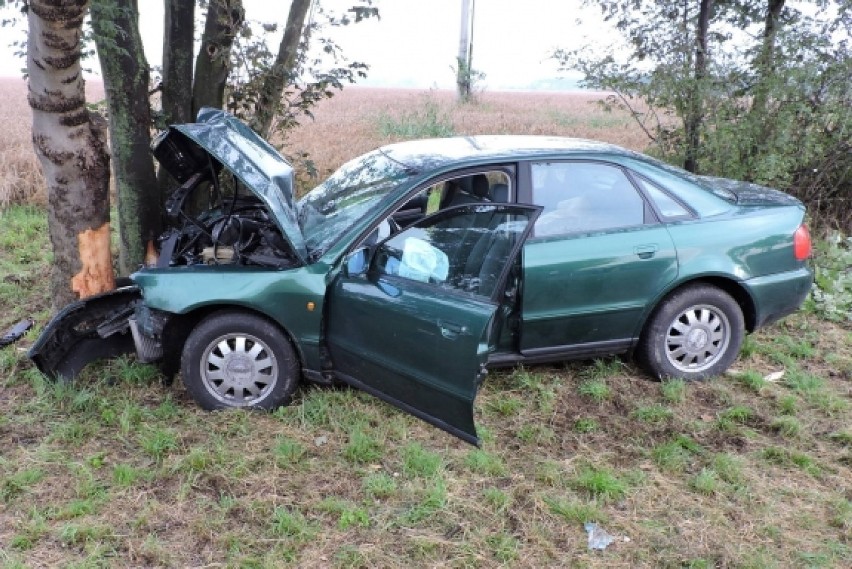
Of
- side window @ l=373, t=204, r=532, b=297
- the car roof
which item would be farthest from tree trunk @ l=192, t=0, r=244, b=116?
side window @ l=373, t=204, r=532, b=297

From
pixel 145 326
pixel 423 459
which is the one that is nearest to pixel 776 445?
pixel 423 459

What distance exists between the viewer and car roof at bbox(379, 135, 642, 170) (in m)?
4.36

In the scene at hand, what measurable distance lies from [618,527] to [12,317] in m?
4.87

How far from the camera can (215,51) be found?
620 cm

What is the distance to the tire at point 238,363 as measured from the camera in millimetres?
4082

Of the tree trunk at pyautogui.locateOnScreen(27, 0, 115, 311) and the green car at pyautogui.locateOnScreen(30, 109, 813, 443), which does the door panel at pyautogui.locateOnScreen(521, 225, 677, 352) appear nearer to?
the green car at pyautogui.locateOnScreen(30, 109, 813, 443)

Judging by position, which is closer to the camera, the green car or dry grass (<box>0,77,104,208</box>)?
the green car

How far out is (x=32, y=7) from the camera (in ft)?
13.5

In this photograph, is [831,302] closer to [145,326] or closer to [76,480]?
[145,326]

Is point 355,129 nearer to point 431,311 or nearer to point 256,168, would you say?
point 256,168

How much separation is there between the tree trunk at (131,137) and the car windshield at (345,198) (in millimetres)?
1547

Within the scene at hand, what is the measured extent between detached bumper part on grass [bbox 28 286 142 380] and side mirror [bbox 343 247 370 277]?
1480 millimetres

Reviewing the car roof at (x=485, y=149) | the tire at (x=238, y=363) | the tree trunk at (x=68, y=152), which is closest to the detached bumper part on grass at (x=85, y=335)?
the tire at (x=238, y=363)

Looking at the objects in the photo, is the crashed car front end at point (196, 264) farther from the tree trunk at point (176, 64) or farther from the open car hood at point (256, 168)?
the tree trunk at point (176, 64)
